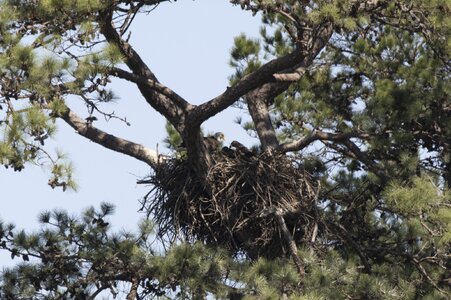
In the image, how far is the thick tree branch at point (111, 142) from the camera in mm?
9414

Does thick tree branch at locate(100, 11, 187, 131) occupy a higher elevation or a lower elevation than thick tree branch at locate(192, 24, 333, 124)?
higher

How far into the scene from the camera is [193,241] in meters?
9.22

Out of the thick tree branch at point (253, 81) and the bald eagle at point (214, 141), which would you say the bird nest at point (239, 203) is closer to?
the bald eagle at point (214, 141)

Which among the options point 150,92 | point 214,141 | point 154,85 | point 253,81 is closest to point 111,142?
point 150,92

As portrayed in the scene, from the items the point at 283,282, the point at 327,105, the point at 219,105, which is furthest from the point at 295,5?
the point at 327,105

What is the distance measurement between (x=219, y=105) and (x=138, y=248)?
3.62 ft

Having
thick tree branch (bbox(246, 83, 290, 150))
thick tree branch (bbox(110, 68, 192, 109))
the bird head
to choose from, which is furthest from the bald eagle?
thick tree branch (bbox(110, 68, 192, 109))

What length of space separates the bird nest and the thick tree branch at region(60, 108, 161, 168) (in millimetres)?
253

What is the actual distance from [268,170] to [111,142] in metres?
1.16

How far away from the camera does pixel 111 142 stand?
9469 millimetres

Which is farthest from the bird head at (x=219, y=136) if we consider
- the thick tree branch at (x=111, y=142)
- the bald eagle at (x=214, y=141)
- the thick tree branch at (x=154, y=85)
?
the thick tree branch at (x=154, y=85)

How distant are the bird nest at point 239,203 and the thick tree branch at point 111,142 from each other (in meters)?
0.25

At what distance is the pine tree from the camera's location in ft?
26.1

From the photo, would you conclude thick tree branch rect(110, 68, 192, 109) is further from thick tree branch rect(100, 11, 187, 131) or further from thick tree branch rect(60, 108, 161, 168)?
thick tree branch rect(60, 108, 161, 168)
